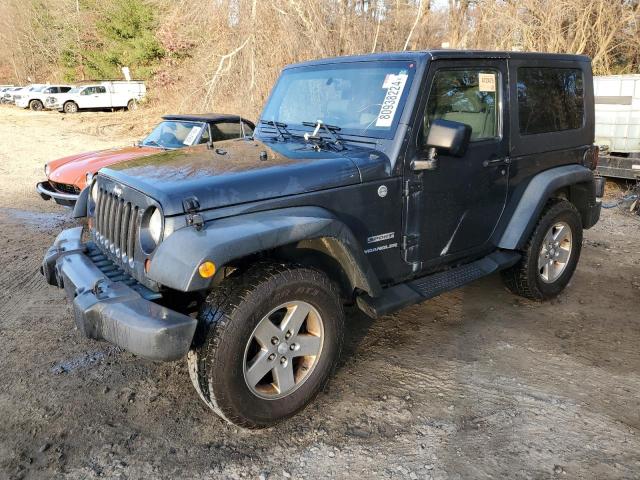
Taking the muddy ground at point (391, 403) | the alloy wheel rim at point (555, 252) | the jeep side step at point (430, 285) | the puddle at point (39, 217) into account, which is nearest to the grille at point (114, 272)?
the muddy ground at point (391, 403)

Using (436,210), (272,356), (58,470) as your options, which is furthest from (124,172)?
(436,210)

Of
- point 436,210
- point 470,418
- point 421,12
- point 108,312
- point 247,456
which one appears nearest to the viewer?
point 108,312

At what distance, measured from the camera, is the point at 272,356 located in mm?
2906

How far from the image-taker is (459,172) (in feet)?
12.1

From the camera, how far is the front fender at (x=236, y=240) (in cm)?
248

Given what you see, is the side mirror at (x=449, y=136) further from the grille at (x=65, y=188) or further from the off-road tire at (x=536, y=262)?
the grille at (x=65, y=188)

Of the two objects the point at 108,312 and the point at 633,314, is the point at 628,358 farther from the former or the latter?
the point at 108,312

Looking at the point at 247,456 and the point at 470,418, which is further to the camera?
the point at 470,418

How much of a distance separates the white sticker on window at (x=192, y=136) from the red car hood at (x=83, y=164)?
1.28 feet

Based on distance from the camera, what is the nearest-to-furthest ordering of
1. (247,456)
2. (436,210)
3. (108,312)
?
(108,312)
(247,456)
(436,210)

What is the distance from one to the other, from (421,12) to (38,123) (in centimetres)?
1840

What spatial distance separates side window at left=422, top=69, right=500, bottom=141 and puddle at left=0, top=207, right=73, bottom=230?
5742 millimetres

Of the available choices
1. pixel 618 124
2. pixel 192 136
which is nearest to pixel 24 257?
pixel 192 136

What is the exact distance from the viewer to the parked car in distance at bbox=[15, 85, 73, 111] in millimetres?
29664
